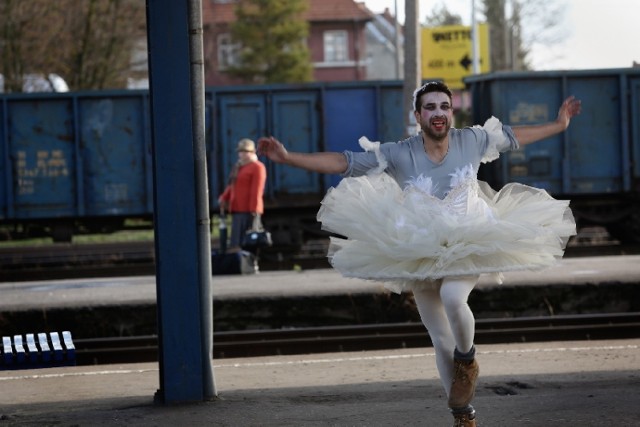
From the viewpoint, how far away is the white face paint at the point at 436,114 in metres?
6.38

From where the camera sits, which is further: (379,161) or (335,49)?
(335,49)

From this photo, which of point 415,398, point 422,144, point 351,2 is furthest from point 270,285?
point 351,2

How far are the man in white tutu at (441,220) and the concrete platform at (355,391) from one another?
2.99 feet

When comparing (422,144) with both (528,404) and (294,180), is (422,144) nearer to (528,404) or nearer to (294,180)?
(528,404)

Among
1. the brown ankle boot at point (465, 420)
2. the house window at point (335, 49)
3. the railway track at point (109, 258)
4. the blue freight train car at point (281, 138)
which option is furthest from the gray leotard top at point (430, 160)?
the house window at point (335, 49)

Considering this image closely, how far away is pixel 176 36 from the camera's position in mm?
7680

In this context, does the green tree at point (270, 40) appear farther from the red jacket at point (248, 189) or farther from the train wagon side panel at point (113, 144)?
the red jacket at point (248, 189)

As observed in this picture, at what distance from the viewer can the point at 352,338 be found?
38.9 feet

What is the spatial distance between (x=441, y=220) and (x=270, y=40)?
5215cm

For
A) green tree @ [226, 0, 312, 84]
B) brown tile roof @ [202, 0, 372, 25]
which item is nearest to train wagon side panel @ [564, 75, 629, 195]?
green tree @ [226, 0, 312, 84]

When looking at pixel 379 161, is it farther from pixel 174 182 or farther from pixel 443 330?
pixel 174 182

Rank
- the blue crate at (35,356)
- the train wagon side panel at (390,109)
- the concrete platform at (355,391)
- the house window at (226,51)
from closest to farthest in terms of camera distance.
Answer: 1. the concrete platform at (355,391)
2. the blue crate at (35,356)
3. the train wagon side panel at (390,109)
4. the house window at (226,51)

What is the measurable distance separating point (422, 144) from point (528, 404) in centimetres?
195

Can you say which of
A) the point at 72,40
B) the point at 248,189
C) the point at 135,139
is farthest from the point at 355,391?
the point at 72,40
